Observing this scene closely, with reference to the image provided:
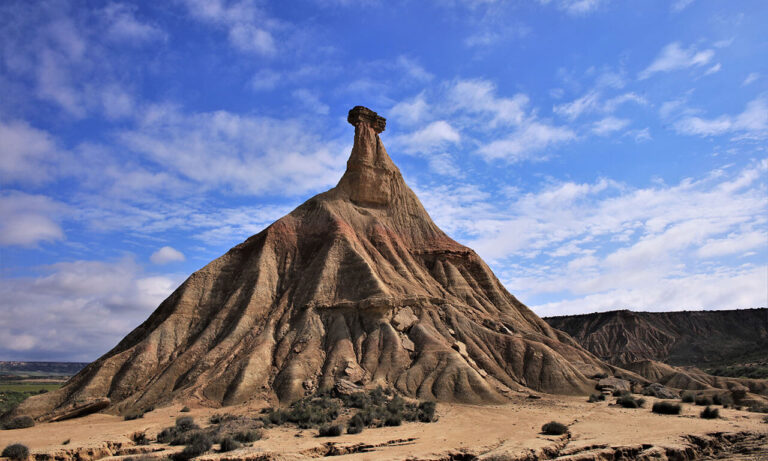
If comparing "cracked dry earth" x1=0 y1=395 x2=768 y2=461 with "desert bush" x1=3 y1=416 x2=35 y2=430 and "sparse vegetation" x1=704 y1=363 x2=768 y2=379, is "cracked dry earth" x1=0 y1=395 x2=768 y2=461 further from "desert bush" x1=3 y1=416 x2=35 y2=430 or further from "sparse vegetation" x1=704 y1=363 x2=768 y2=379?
"sparse vegetation" x1=704 y1=363 x2=768 y2=379

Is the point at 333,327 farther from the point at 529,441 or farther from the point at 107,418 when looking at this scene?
the point at 529,441

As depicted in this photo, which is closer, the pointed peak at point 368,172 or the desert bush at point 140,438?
the desert bush at point 140,438

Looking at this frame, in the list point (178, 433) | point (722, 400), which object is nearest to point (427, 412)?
point (178, 433)

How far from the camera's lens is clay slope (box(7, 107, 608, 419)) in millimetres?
32344

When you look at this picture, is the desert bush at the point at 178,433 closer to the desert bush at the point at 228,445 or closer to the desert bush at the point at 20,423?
the desert bush at the point at 228,445

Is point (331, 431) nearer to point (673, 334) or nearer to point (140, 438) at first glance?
point (140, 438)

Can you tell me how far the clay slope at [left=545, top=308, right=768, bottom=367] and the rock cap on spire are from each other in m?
56.9

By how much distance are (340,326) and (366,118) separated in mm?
26882

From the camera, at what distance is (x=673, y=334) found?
315ft

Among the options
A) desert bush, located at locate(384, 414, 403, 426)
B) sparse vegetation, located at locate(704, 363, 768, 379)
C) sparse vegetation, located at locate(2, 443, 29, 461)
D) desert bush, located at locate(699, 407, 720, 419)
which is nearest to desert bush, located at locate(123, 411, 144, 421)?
sparse vegetation, located at locate(2, 443, 29, 461)

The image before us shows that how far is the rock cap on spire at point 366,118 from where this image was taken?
55281mm

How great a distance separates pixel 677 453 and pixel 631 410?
12773mm

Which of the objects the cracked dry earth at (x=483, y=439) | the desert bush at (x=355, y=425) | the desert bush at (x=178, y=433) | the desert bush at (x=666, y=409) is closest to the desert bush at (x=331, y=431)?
the cracked dry earth at (x=483, y=439)

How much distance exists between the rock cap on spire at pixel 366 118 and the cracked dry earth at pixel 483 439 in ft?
118
